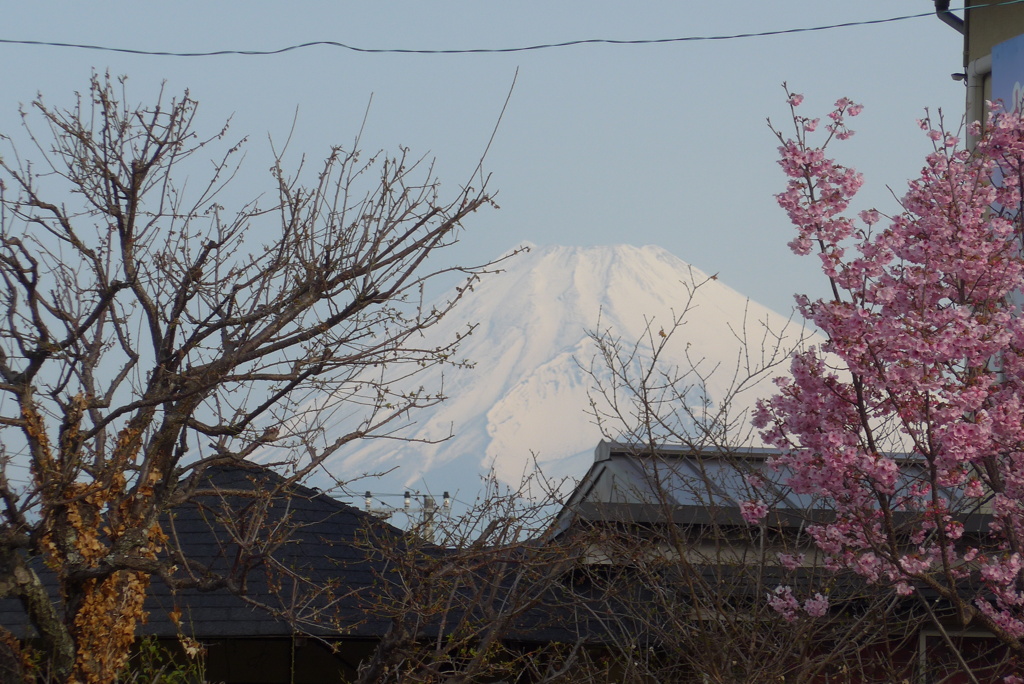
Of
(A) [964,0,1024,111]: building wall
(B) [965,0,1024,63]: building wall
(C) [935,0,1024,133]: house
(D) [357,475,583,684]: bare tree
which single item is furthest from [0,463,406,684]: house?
(B) [965,0,1024,63]: building wall

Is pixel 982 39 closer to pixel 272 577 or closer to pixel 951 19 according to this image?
pixel 951 19

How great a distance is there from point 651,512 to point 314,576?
3214mm

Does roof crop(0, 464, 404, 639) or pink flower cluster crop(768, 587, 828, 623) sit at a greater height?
roof crop(0, 464, 404, 639)

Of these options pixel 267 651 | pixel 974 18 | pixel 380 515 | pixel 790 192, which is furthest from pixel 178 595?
pixel 974 18

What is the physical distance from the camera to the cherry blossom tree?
5.81 metres

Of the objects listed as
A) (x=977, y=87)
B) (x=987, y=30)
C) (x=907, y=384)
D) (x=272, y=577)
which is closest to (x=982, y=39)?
(x=987, y=30)

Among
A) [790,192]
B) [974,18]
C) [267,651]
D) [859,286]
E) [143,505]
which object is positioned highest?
[974,18]

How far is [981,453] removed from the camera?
19.4 feet

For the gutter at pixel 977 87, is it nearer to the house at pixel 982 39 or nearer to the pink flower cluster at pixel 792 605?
the house at pixel 982 39

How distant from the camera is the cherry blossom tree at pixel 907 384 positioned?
19.1ft

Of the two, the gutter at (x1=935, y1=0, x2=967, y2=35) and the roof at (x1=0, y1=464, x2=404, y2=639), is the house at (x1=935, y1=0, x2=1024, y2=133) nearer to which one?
the gutter at (x1=935, y1=0, x2=967, y2=35)

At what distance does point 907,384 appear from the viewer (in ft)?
19.3

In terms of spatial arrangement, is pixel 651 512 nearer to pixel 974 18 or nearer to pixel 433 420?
pixel 974 18

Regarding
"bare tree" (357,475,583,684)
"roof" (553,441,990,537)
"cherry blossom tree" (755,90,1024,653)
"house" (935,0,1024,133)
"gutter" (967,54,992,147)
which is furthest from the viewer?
"gutter" (967,54,992,147)
